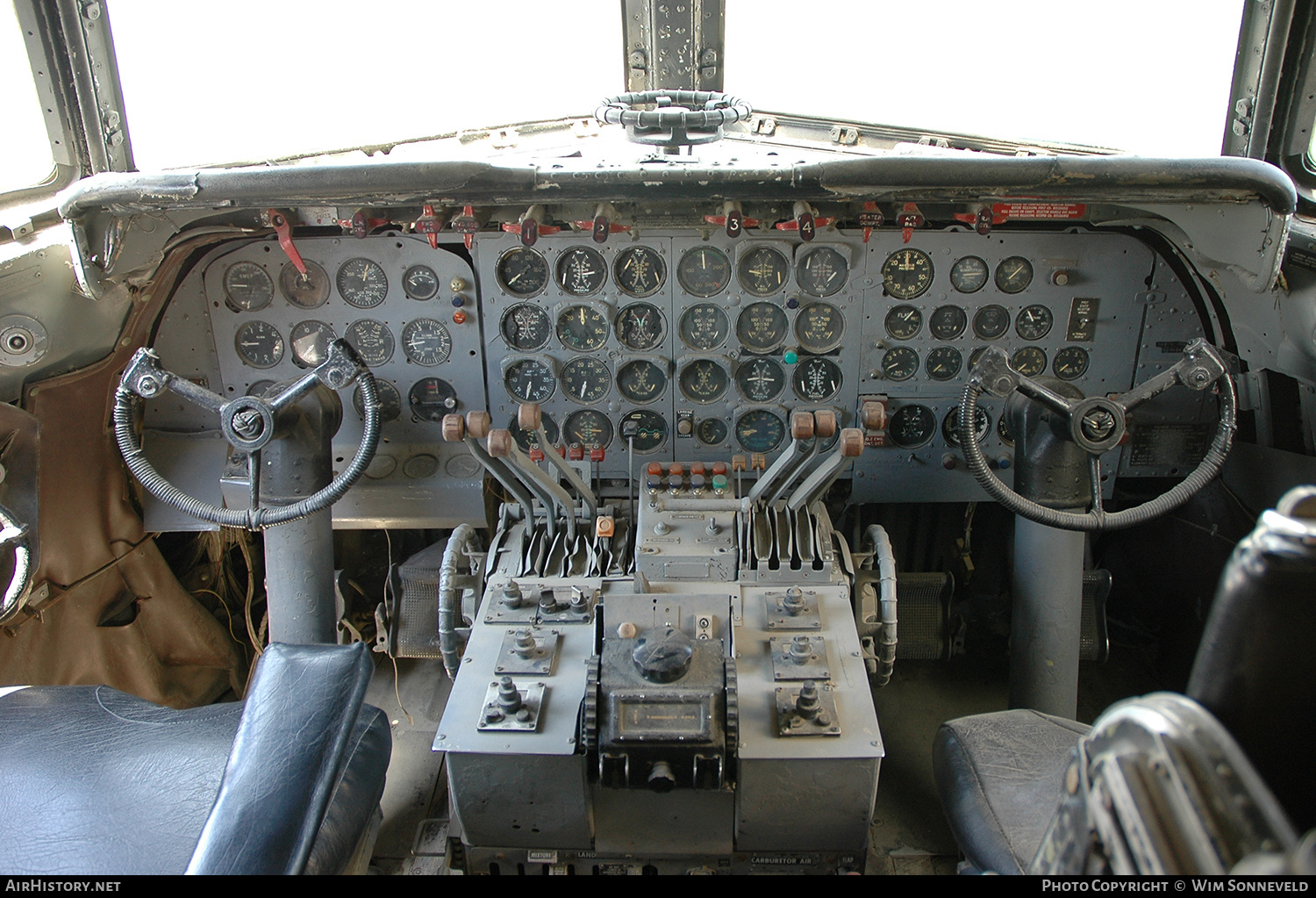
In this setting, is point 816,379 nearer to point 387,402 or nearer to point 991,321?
point 991,321

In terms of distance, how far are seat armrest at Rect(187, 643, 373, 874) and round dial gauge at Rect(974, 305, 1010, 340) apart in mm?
2252

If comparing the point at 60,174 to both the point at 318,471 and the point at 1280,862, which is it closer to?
the point at 318,471

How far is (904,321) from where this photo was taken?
9.39 ft

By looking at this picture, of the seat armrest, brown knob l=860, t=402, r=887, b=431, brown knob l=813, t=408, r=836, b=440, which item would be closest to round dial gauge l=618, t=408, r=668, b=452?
brown knob l=813, t=408, r=836, b=440

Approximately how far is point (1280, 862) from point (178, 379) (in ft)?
8.41

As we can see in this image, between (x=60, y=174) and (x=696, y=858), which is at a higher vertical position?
(x=60, y=174)

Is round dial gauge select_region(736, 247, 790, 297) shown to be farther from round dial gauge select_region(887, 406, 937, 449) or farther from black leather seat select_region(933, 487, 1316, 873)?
black leather seat select_region(933, 487, 1316, 873)

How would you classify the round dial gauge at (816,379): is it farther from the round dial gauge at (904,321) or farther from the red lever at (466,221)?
the red lever at (466,221)

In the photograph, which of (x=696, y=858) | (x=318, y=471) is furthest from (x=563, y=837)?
(x=318, y=471)

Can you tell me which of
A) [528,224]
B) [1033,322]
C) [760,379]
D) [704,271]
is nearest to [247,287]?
[528,224]

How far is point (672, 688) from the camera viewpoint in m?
1.87

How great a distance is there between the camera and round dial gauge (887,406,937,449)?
2984 mm

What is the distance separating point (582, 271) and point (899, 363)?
1.17 meters
